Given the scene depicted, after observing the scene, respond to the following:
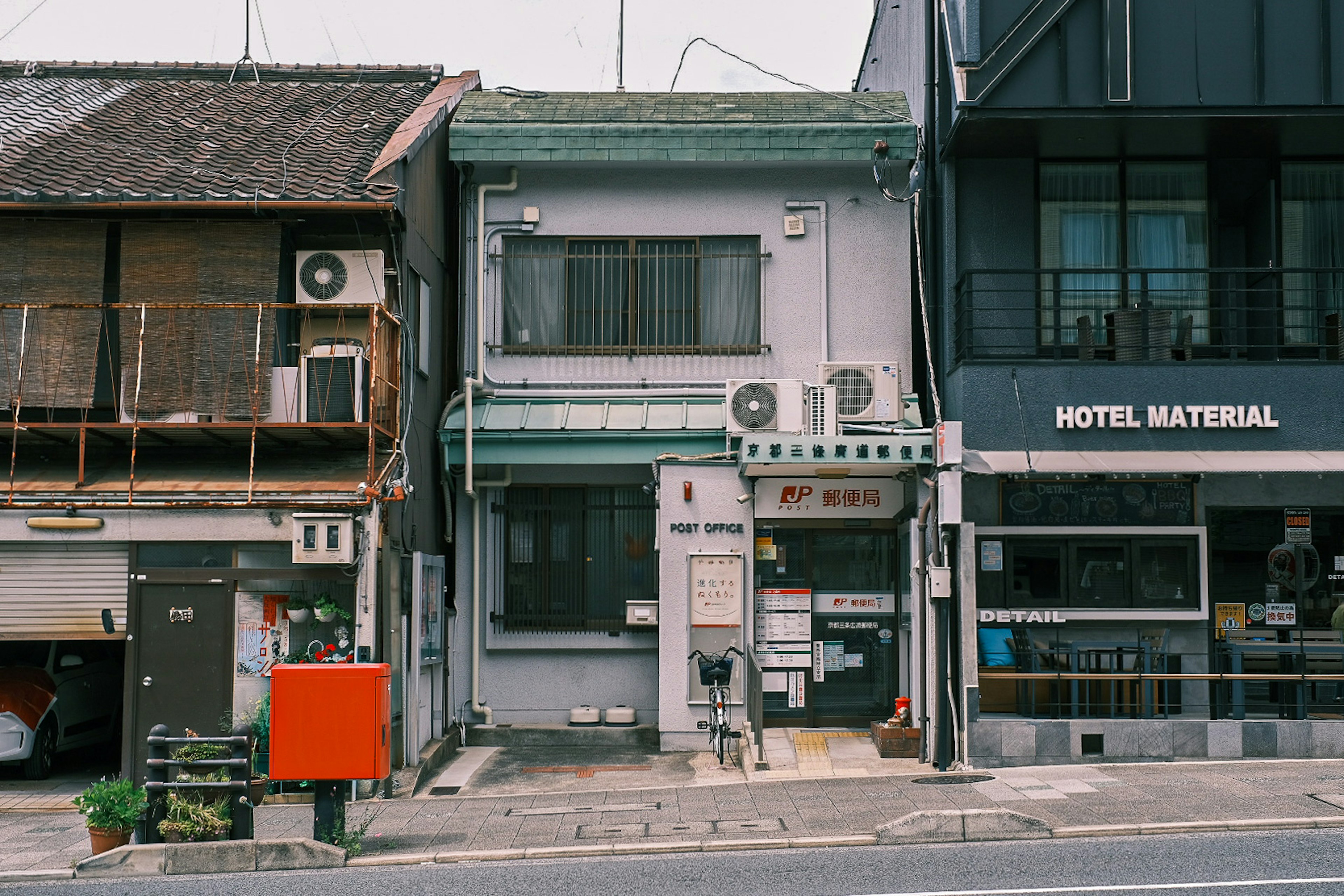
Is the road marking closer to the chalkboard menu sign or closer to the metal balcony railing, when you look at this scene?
→ the metal balcony railing

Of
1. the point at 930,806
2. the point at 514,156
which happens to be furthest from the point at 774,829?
the point at 514,156

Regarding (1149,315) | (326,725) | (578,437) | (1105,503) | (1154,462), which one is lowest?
(326,725)

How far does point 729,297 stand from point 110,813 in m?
9.58

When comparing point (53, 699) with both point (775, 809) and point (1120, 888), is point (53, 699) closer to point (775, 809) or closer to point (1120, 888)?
point (775, 809)

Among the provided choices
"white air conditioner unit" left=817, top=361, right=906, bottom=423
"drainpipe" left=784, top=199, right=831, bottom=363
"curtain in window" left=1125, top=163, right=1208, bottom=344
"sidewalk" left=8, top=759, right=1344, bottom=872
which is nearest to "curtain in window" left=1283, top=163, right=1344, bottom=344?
"curtain in window" left=1125, top=163, right=1208, bottom=344

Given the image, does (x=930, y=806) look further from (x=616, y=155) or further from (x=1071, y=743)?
(x=616, y=155)

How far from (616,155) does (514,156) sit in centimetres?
129

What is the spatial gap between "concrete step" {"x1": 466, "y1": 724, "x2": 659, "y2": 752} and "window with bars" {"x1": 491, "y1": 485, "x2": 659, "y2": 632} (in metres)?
1.24

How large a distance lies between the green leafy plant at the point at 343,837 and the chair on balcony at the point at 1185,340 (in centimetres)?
981

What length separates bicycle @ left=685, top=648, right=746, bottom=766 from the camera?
45.8 ft

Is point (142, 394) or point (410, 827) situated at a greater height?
point (142, 394)

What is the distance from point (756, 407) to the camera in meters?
15.0

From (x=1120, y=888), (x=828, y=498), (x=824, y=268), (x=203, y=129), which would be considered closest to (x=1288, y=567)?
(x=828, y=498)

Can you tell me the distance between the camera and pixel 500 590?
16.2 m
